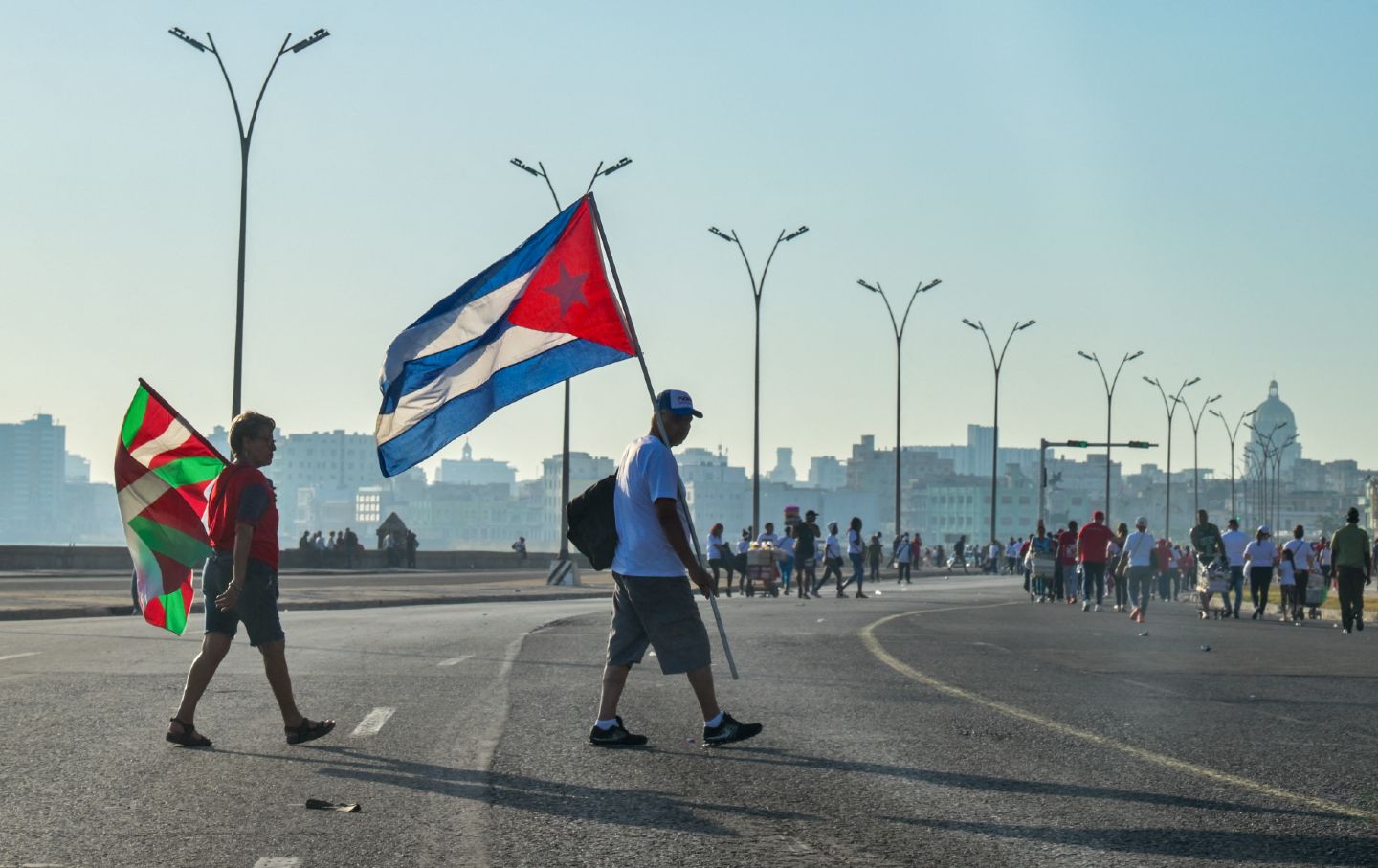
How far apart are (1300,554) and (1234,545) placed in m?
1.44

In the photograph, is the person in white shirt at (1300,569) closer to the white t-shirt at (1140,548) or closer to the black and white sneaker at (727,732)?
the white t-shirt at (1140,548)

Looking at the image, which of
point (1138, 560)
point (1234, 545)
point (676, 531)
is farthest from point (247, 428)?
point (1234, 545)

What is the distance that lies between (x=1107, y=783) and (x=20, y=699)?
22.6ft

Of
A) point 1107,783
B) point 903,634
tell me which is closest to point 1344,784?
point 1107,783

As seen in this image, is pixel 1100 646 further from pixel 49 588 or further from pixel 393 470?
pixel 49 588

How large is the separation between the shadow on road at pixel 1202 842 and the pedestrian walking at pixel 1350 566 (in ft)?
62.9

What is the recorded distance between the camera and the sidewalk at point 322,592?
27141mm

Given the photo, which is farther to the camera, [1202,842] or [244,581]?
[244,581]

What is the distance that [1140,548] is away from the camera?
92.4 ft

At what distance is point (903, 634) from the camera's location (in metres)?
20.5

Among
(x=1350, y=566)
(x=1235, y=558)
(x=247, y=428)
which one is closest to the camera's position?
(x=247, y=428)

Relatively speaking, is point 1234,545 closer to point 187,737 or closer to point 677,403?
point 677,403

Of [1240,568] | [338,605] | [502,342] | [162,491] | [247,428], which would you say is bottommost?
[338,605]

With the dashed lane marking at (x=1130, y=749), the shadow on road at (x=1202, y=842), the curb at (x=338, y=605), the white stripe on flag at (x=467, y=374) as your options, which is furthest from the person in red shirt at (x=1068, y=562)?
the shadow on road at (x=1202, y=842)
